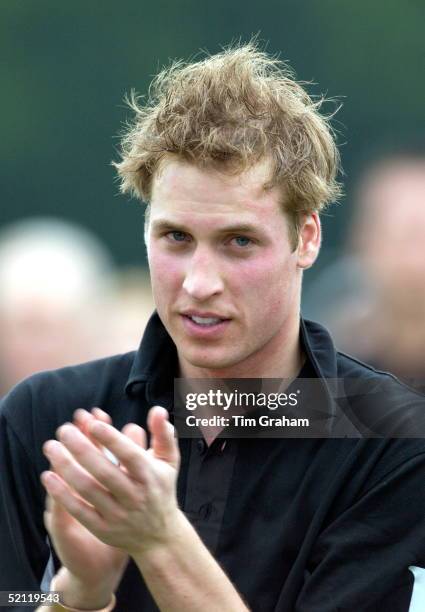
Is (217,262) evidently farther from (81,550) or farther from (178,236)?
(81,550)

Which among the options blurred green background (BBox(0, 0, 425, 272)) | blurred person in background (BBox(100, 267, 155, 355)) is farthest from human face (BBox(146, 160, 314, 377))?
blurred green background (BBox(0, 0, 425, 272))

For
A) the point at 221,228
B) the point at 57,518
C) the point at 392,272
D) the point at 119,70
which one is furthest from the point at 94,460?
the point at 119,70

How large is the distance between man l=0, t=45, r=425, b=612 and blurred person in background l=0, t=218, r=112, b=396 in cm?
141

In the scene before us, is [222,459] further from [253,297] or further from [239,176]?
[239,176]

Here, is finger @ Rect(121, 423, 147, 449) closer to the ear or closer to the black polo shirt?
the black polo shirt

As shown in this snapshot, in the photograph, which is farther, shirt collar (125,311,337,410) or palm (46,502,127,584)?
shirt collar (125,311,337,410)

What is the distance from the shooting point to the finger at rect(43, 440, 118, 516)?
2.33m

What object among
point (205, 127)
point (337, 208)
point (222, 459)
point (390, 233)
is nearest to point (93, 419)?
point (222, 459)

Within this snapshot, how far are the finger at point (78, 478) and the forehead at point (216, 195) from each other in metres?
0.74

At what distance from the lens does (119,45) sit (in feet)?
52.1

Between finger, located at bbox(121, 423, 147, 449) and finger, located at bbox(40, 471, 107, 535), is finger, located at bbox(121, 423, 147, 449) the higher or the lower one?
the higher one

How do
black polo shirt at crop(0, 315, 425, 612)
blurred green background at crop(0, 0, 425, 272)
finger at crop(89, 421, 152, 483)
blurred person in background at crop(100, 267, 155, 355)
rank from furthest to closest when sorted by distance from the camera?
blurred green background at crop(0, 0, 425, 272) < blurred person in background at crop(100, 267, 155, 355) < black polo shirt at crop(0, 315, 425, 612) < finger at crop(89, 421, 152, 483)

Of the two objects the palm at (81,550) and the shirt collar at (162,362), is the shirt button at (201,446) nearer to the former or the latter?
the shirt collar at (162,362)

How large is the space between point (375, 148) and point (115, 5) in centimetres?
559
